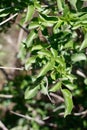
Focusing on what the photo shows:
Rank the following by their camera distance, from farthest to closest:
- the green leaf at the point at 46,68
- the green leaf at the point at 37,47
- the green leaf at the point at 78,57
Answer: the green leaf at the point at 78,57 → the green leaf at the point at 37,47 → the green leaf at the point at 46,68

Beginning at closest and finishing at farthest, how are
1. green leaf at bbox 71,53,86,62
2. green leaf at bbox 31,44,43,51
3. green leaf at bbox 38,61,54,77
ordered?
green leaf at bbox 38,61,54,77 < green leaf at bbox 31,44,43,51 < green leaf at bbox 71,53,86,62

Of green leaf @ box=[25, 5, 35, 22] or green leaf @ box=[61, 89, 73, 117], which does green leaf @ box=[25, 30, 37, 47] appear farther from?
green leaf @ box=[61, 89, 73, 117]

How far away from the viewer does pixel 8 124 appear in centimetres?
336

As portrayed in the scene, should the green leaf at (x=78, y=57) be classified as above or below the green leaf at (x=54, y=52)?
below

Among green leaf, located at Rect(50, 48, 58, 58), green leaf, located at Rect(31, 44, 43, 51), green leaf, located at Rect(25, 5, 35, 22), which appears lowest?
green leaf, located at Rect(50, 48, 58, 58)

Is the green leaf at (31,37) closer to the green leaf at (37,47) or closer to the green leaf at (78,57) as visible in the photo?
the green leaf at (37,47)

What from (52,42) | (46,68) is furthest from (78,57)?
(46,68)

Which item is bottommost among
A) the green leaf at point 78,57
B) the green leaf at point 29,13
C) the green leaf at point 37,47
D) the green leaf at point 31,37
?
the green leaf at point 78,57

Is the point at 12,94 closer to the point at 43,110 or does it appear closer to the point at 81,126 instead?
the point at 43,110

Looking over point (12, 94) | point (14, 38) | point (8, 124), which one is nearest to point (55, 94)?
point (12, 94)

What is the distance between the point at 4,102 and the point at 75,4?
181 centimetres

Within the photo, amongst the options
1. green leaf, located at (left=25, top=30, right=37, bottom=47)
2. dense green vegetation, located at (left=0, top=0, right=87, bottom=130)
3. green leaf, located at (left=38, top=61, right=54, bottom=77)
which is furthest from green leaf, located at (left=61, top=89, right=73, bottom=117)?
green leaf, located at (left=25, top=30, right=37, bottom=47)

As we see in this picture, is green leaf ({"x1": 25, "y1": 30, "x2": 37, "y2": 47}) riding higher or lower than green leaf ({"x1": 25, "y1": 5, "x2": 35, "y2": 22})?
lower

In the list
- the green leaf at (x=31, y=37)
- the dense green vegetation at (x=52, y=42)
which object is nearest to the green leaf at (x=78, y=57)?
the dense green vegetation at (x=52, y=42)
